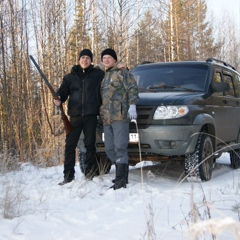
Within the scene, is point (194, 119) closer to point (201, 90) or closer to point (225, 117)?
point (201, 90)

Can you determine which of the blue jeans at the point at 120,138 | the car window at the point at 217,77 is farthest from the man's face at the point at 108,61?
the car window at the point at 217,77

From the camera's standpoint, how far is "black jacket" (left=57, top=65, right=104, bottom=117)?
186 inches

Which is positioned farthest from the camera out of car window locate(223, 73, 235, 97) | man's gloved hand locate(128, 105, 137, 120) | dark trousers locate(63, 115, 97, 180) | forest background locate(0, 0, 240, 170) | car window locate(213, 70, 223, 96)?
forest background locate(0, 0, 240, 170)

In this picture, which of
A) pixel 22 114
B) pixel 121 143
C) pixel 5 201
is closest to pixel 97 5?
pixel 22 114

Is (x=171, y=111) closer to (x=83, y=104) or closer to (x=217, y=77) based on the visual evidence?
(x=83, y=104)

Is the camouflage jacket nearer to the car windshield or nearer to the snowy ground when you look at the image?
the snowy ground

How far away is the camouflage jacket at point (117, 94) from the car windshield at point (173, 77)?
1078mm

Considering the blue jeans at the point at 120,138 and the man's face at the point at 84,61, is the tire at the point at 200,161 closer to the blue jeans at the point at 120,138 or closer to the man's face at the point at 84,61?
the blue jeans at the point at 120,138

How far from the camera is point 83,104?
187 inches

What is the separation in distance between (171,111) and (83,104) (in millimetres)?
1193

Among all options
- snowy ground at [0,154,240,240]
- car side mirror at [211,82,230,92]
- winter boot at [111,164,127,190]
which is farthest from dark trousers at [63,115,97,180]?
car side mirror at [211,82,230,92]

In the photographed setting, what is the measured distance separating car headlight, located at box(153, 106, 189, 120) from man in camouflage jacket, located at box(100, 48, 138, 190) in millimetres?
469

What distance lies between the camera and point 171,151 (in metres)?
4.69

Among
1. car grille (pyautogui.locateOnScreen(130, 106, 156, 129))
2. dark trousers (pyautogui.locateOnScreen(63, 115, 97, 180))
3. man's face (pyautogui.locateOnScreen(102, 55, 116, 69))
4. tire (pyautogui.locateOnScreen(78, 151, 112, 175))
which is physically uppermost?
man's face (pyautogui.locateOnScreen(102, 55, 116, 69))
